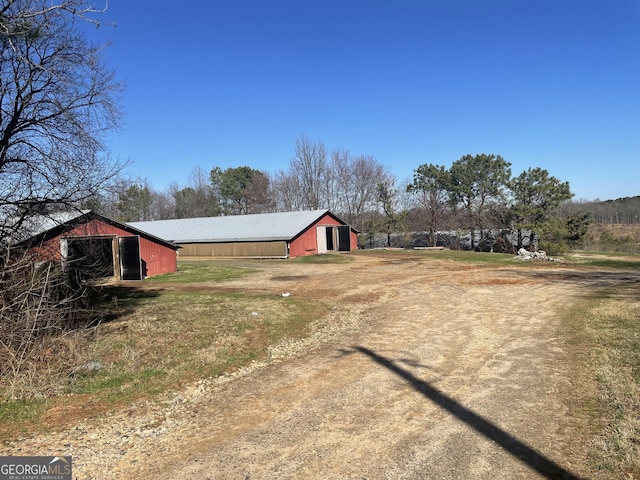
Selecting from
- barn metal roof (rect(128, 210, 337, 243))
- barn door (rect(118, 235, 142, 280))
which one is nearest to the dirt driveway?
barn door (rect(118, 235, 142, 280))

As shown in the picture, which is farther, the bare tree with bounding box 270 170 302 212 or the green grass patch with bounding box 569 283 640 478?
the bare tree with bounding box 270 170 302 212

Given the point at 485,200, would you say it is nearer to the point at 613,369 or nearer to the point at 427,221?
the point at 427,221

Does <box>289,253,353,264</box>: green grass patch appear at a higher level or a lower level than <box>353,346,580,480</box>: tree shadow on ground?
higher

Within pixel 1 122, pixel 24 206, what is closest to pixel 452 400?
pixel 24 206

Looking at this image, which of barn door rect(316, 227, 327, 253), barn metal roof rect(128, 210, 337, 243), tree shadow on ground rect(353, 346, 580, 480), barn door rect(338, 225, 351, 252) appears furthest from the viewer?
barn door rect(338, 225, 351, 252)

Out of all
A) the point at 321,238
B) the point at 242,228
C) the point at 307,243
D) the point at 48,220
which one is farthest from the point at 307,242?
the point at 48,220

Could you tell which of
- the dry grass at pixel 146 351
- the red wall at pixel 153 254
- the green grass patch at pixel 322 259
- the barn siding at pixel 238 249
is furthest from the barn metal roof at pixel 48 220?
the barn siding at pixel 238 249

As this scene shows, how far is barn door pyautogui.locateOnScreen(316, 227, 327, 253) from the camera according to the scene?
34.2 metres

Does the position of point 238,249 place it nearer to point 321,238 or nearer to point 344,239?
point 321,238

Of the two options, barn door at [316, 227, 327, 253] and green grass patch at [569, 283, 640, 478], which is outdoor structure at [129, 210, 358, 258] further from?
green grass patch at [569, 283, 640, 478]

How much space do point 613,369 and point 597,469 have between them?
3150 millimetres

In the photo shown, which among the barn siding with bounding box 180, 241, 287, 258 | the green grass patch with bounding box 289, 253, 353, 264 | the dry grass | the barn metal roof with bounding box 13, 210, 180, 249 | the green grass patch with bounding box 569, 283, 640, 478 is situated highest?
Result: the barn metal roof with bounding box 13, 210, 180, 249

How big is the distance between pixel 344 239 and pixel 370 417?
103 ft

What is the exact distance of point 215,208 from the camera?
62.5m
